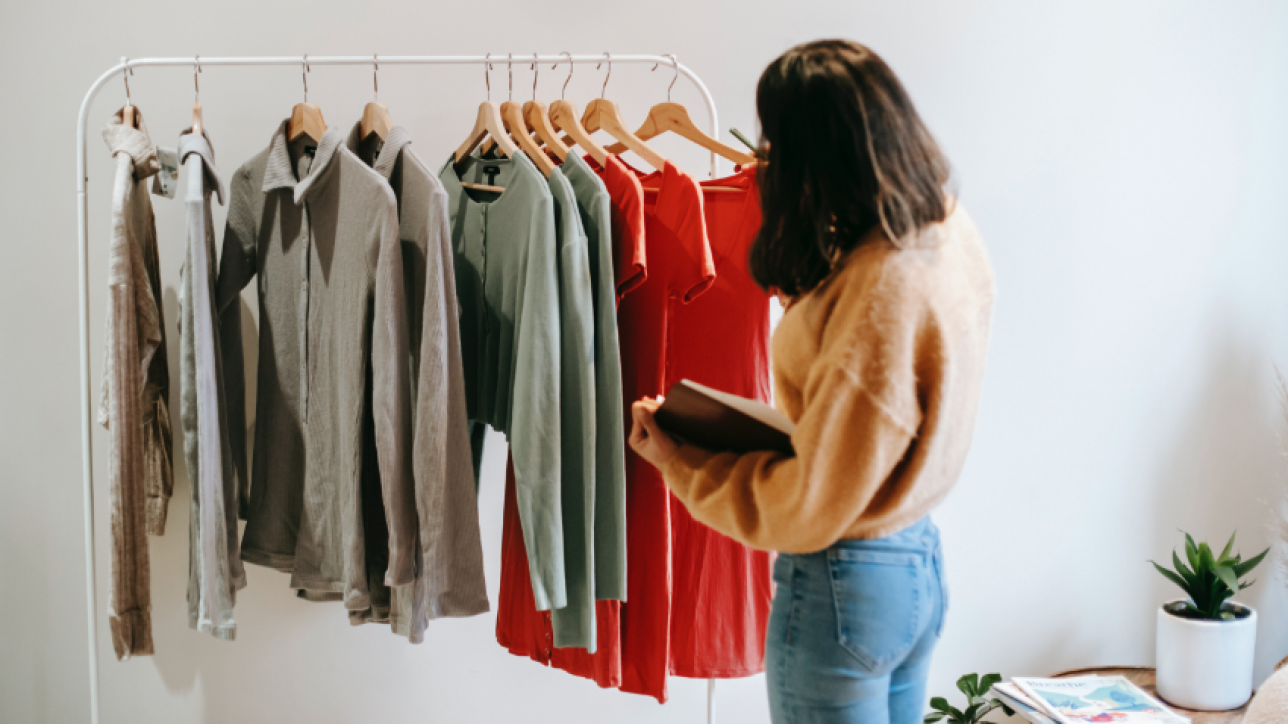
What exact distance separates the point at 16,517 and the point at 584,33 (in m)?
1.79

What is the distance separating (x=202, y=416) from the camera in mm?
1453

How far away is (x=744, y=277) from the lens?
1565mm

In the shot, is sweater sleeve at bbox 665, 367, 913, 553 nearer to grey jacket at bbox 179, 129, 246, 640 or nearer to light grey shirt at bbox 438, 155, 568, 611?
light grey shirt at bbox 438, 155, 568, 611

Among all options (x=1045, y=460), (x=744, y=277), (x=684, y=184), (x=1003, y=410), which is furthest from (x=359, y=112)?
(x=1045, y=460)

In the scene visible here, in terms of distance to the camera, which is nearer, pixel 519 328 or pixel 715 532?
pixel 519 328

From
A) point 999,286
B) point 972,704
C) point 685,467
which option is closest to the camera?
point 685,467

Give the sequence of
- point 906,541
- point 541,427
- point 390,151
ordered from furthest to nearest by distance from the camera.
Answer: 1. point 390,151
2. point 541,427
3. point 906,541

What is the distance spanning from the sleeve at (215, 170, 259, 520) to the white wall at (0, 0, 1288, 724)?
0.33 meters

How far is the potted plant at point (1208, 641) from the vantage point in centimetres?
184

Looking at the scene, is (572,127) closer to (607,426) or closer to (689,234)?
(689,234)

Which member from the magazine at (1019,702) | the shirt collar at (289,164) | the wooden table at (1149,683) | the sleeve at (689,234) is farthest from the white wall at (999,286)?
the sleeve at (689,234)

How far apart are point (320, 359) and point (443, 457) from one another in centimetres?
33

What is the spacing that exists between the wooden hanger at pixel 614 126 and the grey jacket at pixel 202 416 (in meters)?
0.71

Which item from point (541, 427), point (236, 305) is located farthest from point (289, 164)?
point (541, 427)
